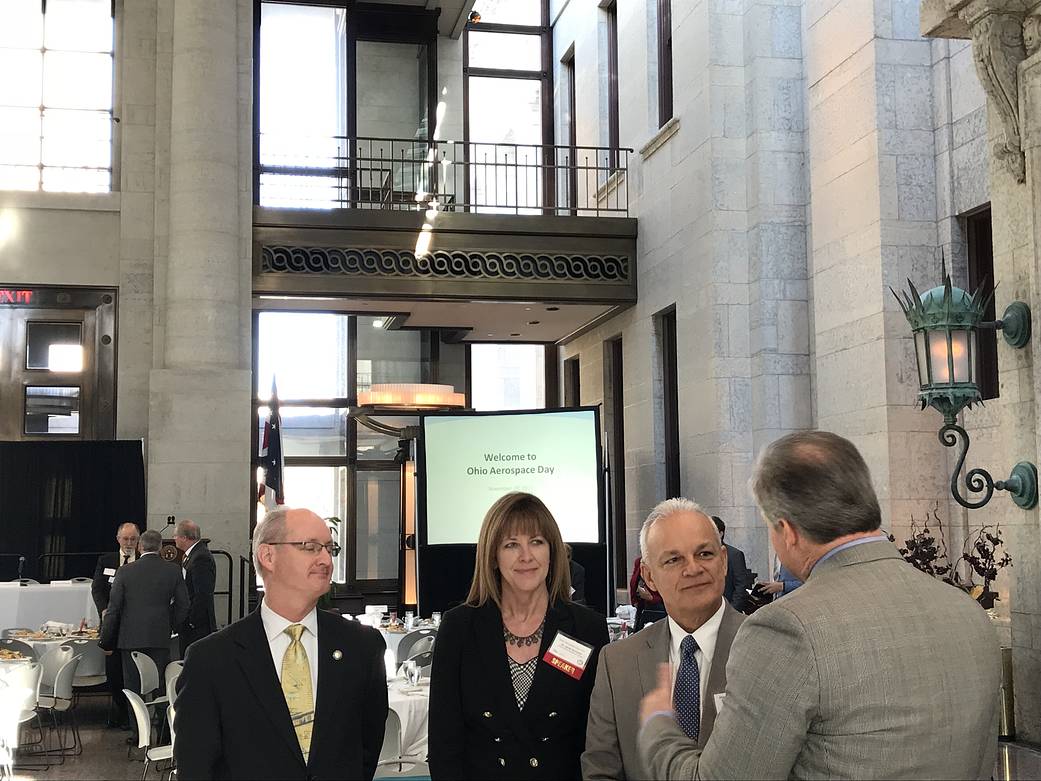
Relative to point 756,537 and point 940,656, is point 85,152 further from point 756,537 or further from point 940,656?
point 940,656

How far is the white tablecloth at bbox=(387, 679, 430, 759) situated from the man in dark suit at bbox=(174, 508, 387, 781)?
323cm

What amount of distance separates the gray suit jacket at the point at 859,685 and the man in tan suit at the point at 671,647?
586 millimetres

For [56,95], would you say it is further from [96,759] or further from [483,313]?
[96,759]

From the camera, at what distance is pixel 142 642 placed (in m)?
8.44

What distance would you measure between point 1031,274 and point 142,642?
6751 millimetres

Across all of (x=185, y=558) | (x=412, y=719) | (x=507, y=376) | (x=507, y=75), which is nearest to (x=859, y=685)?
(x=412, y=719)

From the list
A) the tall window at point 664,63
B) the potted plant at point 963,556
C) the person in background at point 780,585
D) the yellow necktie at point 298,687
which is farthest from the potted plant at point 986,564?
the tall window at point 664,63

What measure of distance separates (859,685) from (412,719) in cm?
465

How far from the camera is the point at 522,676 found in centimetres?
Result: 298

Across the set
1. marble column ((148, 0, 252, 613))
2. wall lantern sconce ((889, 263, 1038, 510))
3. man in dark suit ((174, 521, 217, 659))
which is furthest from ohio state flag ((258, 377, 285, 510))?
wall lantern sconce ((889, 263, 1038, 510))

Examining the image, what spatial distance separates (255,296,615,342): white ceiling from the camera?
560 inches

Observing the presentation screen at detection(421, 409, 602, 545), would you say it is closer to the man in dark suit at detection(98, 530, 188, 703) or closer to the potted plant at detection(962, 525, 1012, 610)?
the man in dark suit at detection(98, 530, 188, 703)

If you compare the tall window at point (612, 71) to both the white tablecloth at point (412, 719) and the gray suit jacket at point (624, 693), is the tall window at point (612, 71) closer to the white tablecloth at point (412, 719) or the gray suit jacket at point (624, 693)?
the white tablecloth at point (412, 719)

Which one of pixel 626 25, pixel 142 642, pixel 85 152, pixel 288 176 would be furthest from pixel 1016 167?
pixel 288 176
